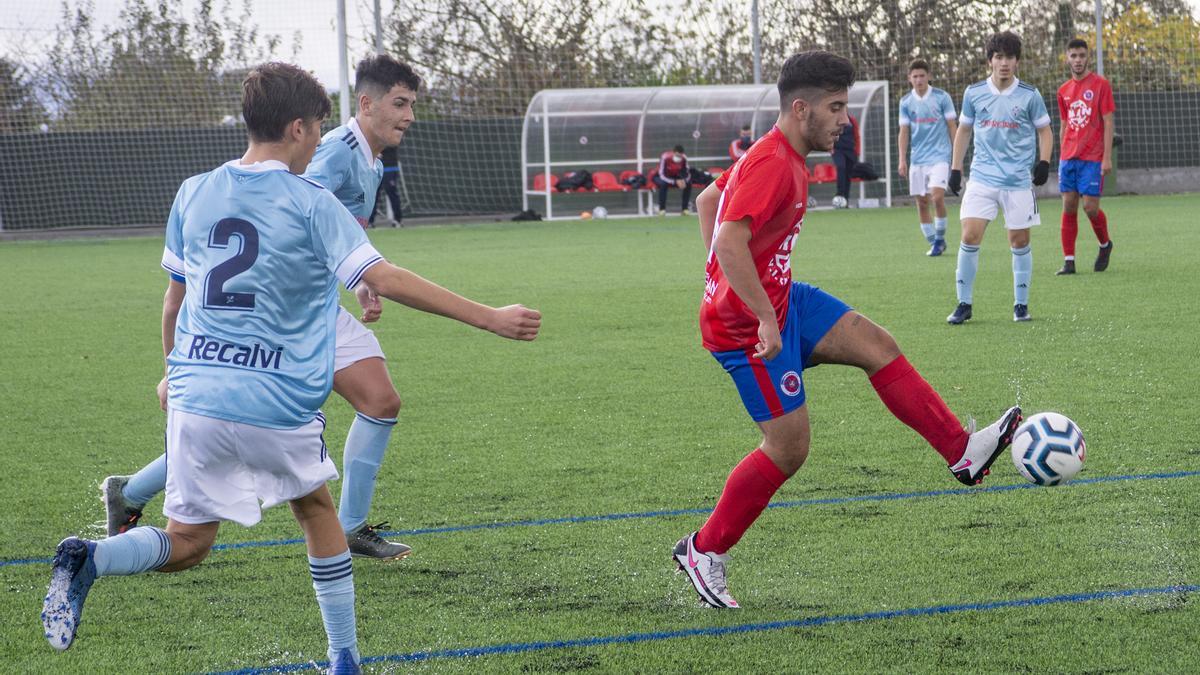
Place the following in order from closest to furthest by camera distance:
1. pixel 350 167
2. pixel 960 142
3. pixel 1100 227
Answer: pixel 350 167 → pixel 960 142 → pixel 1100 227

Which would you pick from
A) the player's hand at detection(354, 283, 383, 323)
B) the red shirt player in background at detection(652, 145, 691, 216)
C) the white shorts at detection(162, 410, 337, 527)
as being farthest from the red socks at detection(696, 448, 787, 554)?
the red shirt player in background at detection(652, 145, 691, 216)

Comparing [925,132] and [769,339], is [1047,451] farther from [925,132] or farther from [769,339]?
[925,132]

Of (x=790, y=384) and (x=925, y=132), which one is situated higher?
(x=925, y=132)

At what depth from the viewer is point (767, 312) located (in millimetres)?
3635

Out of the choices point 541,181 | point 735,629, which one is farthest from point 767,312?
point 541,181

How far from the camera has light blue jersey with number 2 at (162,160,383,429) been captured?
9.94ft

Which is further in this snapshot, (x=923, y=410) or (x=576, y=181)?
(x=576, y=181)

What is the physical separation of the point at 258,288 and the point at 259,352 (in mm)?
142

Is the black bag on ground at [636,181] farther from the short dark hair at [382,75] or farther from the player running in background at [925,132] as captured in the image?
the short dark hair at [382,75]

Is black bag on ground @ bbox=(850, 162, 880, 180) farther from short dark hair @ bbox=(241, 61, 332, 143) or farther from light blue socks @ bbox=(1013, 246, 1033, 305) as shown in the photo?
short dark hair @ bbox=(241, 61, 332, 143)

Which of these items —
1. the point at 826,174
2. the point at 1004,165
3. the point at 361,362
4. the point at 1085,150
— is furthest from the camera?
the point at 826,174

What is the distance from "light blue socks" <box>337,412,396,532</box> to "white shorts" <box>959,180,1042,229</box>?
5917 millimetres

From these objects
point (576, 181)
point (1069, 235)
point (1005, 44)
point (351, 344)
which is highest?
point (1005, 44)

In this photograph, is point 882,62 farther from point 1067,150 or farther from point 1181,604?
point 1181,604
